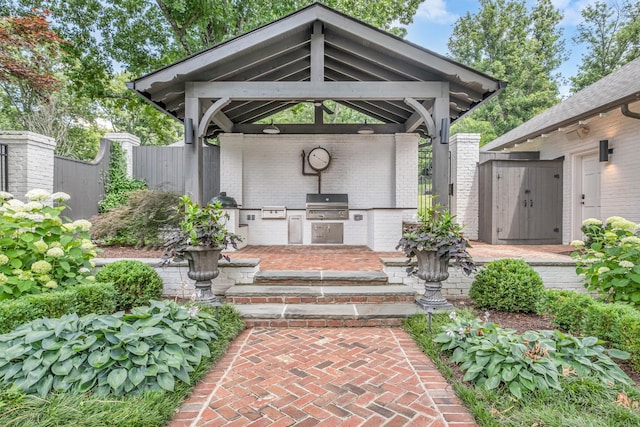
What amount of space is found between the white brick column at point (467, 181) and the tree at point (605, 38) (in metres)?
15.2

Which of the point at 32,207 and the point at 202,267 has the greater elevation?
the point at 32,207

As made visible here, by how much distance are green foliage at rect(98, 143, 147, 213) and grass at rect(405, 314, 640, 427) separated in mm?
8161

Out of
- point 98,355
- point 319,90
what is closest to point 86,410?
point 98,355

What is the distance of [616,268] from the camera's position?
10.2ft

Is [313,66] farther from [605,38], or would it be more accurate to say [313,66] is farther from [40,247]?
[605,38]

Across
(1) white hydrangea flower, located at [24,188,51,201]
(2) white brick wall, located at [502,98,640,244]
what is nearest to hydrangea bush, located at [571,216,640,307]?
(2) white brick wall, located at [502,98,640,244]

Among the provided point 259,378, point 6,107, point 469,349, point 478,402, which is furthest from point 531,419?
point 6,107

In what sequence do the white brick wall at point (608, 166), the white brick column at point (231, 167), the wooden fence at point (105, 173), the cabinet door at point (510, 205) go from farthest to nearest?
1. the white brick column at point (231, 167)
2. the cabinet door at point (510, 205)
3. the wooden fence at point (105, 173)
4. the white brick wall at point (608, 166)

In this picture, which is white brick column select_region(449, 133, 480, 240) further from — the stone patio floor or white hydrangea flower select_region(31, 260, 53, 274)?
white hydrangea flower select_region(31, 260, 53, 274)

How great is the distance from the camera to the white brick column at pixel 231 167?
289 inches

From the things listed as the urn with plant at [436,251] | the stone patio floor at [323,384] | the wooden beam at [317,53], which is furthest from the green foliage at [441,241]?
the wooden beam at [317,53]

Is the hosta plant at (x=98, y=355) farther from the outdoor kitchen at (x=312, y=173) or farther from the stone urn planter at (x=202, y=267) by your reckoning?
the outdoor kitchen at (x=312, y=173)

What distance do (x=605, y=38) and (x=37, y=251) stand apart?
25002mm

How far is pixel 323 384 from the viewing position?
2303 mm
